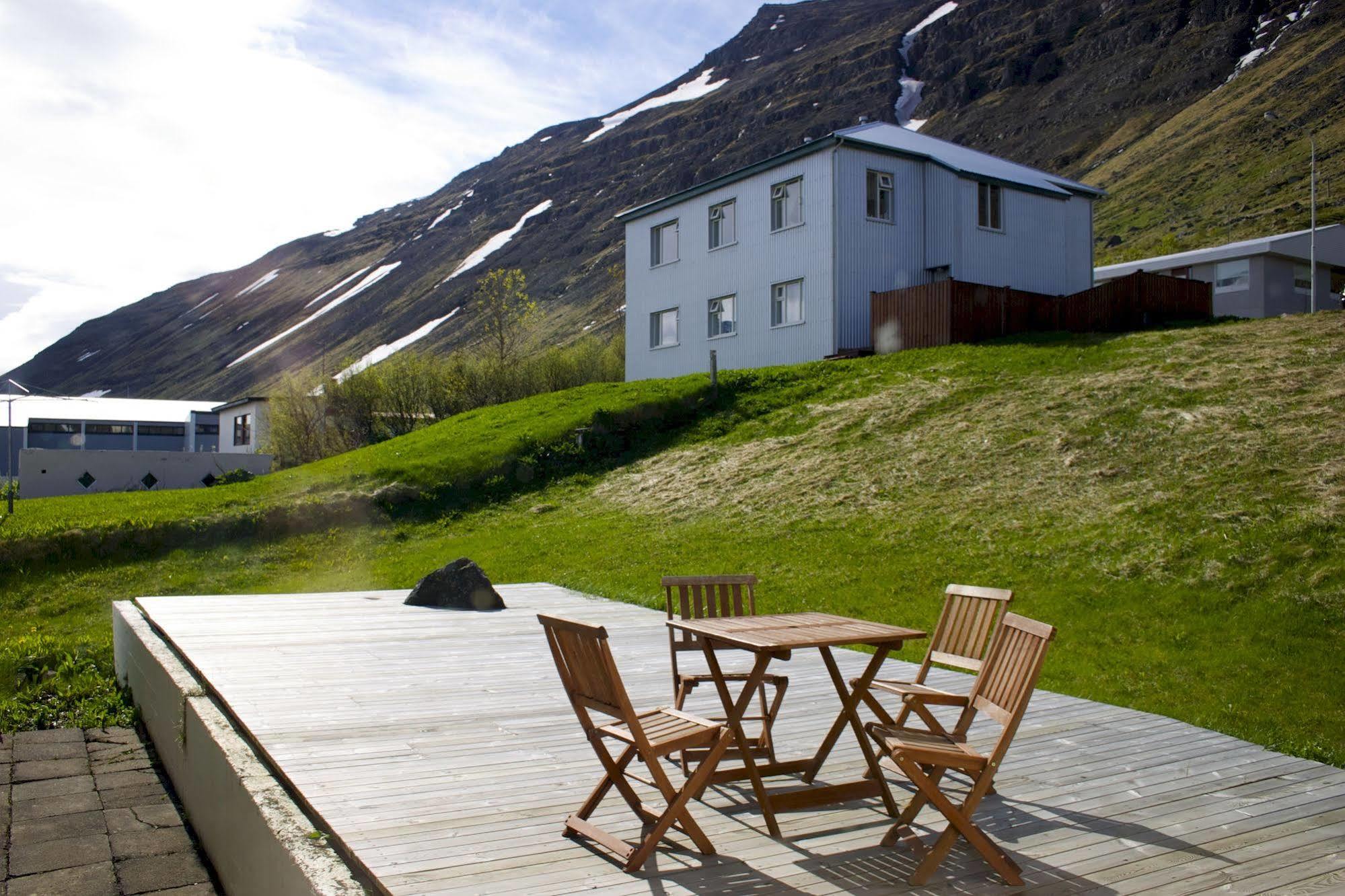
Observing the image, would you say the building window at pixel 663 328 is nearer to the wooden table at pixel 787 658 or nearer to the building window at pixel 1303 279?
the building window at pixel 1303 279

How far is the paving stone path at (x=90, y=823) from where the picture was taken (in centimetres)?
548

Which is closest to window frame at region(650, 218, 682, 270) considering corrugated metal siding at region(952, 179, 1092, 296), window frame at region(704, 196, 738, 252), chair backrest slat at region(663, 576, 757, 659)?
window frame at region(704, 196, 738, 252)

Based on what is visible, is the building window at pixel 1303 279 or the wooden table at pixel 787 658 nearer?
the wooden table at pixel 787 658

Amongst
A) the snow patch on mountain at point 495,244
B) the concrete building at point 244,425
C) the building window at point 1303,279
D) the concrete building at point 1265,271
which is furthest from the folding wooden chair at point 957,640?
the snow patch on mountain at point 495,244

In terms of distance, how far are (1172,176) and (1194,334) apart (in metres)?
61.1

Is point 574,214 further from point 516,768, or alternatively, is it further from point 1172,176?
point 516,768

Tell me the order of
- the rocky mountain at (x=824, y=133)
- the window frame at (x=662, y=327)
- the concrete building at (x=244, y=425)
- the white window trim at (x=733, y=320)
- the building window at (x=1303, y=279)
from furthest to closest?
the rocky mountain at (x=824, y=133), the concrete building at (x=244, y=425), the building window at (x=1303, y=279), the window frame at (x=662, y=327), the white window trim at (x=733, y=320)

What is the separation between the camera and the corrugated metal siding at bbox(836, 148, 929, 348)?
27344mm

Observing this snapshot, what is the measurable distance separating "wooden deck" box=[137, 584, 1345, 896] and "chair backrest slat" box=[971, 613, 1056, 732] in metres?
0.56

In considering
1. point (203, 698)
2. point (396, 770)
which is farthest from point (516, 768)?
point (203, 698)

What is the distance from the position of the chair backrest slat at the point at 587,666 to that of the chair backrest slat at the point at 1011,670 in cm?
154

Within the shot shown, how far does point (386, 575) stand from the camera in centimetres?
1798

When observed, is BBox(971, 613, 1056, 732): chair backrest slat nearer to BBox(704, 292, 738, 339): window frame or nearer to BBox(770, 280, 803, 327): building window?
BBox(770, 280, 803, 327): building window

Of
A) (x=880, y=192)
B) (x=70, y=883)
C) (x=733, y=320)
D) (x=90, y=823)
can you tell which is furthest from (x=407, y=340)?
(x=70, y=883)
